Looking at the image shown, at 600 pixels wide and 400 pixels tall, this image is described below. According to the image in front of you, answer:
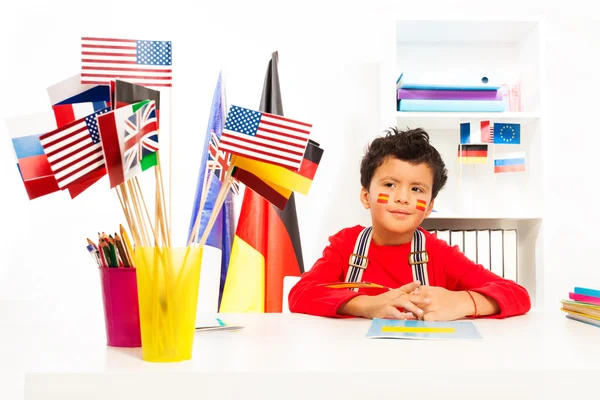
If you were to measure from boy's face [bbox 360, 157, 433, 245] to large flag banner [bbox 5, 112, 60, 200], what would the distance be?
1108 mm

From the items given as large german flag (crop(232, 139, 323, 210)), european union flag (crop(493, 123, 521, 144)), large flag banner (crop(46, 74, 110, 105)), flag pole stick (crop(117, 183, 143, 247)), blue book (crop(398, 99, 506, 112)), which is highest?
blue book (crop(398, 99, 506, 112))

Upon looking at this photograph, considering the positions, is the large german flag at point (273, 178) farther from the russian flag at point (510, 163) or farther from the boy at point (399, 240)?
the russian flag at point (510, 163)

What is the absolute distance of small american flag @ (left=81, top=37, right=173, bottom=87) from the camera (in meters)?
0.91

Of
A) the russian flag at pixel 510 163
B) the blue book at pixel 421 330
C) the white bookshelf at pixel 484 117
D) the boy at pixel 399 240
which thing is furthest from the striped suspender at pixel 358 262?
the russian flag at pixel 510 163

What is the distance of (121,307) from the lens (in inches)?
38.9

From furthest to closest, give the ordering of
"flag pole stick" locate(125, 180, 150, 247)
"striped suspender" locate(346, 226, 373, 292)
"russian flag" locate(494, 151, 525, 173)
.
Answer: "russian flag" locate(494, 151, 525, 173)
"striped suspender" locate(346, 226, 373, 292)
"flag pole stick" locate(125, 180, 150, 247)

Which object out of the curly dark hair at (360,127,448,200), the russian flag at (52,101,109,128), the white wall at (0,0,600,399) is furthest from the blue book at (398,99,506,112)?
the russian flag at (52,101,109,128)

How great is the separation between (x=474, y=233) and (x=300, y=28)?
1.20 m

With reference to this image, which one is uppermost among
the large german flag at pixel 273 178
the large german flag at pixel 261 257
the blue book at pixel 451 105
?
the blue book at pixel 451 105

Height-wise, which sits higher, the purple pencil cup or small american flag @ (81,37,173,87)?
small american flag @ (81,37,173,87)

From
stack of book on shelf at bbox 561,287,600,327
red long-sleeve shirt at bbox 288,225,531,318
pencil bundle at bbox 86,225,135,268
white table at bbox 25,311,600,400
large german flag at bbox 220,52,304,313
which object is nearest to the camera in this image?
white table at bbox 25,311,600,400

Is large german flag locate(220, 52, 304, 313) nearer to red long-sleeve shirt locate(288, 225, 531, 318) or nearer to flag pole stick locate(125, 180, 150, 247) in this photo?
red long-sleeve shirt locate(288, 225, 531, 318)

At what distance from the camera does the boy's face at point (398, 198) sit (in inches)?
71.7

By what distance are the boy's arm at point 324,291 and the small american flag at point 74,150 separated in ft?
2.28
